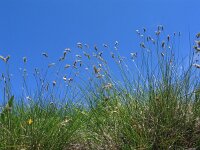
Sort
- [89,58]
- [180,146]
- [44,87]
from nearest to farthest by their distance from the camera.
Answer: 1. [180,146]
2. [44,87]
3. [89,58]

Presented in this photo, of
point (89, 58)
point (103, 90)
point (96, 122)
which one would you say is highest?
point (89, 58)

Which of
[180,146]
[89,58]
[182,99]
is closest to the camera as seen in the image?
[180,146]

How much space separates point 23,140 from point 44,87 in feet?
2.32

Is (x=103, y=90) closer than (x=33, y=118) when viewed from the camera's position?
No

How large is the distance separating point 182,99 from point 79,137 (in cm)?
96

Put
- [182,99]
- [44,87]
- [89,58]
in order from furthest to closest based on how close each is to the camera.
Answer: [89,58] → [44,87] → [182,99]

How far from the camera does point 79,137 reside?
14.9 feet

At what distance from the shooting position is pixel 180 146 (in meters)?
4.02

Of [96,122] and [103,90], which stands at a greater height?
[103,90]

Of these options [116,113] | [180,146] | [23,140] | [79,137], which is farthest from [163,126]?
[23,140]

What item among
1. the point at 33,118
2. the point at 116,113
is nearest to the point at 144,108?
the point at 116,113

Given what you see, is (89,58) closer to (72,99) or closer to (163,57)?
(72,99)

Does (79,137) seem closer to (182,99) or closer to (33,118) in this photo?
(33,118)

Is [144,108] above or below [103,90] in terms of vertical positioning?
below
